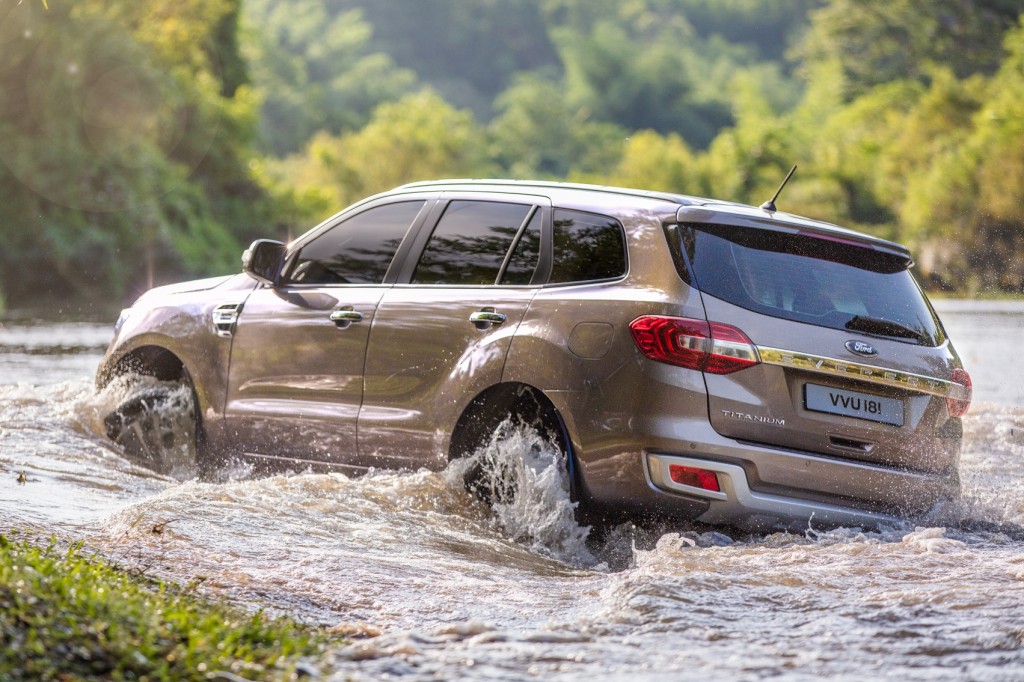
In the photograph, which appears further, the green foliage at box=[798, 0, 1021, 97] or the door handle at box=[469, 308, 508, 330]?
the green foliage at box=[798, 0, 1021, 97]

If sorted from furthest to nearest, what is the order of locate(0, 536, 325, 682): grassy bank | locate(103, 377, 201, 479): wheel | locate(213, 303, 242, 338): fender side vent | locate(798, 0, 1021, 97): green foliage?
1. locate(798, 0, 1021, 97): green foliage
2. locate(103, 377, 201, 479): wheel
3. locate(213, 303, 242, 338): fender side vent
4. locate(0, 536, 325, 682): grassy bank

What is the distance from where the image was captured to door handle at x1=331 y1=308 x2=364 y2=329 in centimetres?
707

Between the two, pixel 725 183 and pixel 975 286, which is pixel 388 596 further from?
pixel 725 183

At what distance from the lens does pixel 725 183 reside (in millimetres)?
118188

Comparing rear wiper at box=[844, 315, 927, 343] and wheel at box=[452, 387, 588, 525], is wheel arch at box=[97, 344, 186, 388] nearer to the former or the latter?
wheel at box=[452, 387, 588, 525]

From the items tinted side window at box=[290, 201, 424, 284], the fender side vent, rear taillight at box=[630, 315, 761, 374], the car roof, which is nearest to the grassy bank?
rear taillight at box=[630, 315, 761, 374]

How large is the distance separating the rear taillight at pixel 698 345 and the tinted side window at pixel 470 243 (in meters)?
1.08

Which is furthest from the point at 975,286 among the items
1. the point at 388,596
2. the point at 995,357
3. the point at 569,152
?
the point at 569,152

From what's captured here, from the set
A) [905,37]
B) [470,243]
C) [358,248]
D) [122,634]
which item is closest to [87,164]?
[358,248]

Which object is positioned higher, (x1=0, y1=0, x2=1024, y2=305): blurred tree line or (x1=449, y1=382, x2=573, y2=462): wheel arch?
(x1=0, y1=0, x2=1024, y2=305): blurred tree line

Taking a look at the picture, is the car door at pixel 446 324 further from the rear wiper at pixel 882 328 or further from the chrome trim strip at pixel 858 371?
the rear wiper at pixel 882 328

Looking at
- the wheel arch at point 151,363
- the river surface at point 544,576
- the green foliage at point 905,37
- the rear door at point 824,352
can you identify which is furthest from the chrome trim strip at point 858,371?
the green foliage at point 905,37

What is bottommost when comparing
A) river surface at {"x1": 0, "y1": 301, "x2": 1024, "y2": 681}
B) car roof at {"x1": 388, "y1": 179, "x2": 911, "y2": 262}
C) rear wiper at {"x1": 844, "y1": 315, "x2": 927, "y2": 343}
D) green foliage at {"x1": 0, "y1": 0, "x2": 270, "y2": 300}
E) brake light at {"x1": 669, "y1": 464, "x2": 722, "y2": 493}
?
river surface at {"x1": 0, "y1": 301, "x2": 1024, "y2": 681}

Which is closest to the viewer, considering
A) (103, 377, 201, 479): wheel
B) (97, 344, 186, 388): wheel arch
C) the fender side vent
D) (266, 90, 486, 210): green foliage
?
the fender side vent
